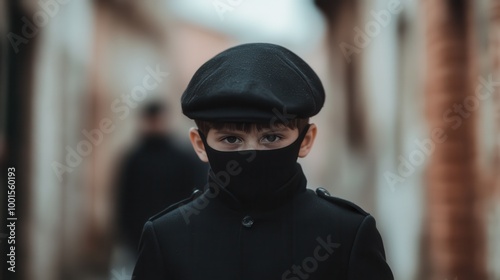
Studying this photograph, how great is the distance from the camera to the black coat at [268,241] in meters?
2.72

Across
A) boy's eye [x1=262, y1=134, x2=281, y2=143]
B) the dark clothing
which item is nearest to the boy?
boy's eye [x1=262, y1=134, x2=281, y2=143]

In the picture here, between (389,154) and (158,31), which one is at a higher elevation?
(158,31)

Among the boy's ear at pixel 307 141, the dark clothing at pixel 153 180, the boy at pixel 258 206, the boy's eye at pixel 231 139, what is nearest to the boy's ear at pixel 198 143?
the boy at pixel 258 206

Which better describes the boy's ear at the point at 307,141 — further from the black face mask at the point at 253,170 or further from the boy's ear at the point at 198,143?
the boy's ear at the point at 198,143

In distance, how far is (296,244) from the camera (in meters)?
2.77

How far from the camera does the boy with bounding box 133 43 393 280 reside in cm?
271

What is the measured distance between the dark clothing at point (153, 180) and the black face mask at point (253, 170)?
11.6 ft

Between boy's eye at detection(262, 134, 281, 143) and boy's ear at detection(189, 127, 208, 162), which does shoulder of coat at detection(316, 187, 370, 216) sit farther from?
boy's ear at detection(189, 127, 208, 162)

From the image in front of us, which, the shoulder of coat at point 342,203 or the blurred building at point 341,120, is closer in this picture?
the shoulder of coat at point 342,203

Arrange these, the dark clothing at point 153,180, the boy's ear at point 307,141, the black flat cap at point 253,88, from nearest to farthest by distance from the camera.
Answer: the black flat cap at point 253,88, the boy's ear at point 307,141, the dark clothing at point 153,180

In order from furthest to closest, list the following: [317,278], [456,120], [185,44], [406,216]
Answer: [185,44], [406,216], [456,120], [317,278]

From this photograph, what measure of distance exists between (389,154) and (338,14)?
2.59 metres

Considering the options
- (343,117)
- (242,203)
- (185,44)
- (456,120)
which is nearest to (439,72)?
(456,120)

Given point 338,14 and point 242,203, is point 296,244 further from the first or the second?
point 338,14
